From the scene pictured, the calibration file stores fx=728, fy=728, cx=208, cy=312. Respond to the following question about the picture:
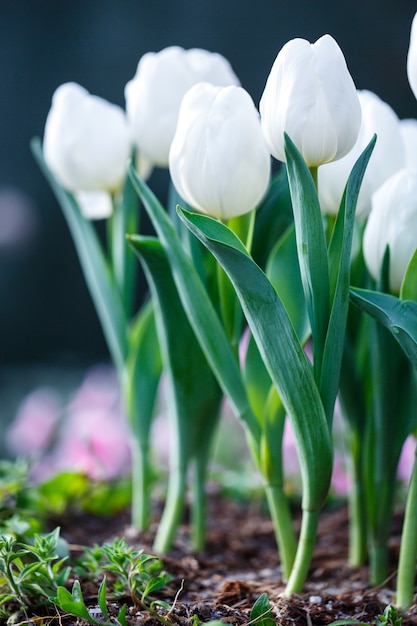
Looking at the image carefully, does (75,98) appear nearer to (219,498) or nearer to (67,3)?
(219,498)

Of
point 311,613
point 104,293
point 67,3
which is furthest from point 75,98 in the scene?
point 67,3

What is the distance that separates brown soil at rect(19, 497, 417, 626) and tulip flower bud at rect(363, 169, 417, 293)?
0.25m

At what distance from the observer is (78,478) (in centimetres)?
88

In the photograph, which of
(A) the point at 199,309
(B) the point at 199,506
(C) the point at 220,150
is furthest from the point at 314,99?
(B) the point at 199,506

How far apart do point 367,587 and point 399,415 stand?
0.15m

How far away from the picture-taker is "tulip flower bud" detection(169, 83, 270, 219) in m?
0.51

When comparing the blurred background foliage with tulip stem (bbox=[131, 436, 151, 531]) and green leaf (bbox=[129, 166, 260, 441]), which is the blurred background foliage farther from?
green leaf (bbox=[129, 166, 260, 441])

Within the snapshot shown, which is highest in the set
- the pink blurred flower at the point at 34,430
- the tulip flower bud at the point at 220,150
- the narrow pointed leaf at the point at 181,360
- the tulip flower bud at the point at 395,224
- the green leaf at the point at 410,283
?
the tulip flower bud at the point at 220,150

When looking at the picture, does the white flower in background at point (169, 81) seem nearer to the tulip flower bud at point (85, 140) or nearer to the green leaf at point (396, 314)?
the tulip flower bud at point (85, 140)

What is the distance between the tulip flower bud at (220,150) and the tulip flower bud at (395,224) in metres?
0.09

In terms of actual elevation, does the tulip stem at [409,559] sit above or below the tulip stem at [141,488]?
above

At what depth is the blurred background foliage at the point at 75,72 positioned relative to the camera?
7.20 ft

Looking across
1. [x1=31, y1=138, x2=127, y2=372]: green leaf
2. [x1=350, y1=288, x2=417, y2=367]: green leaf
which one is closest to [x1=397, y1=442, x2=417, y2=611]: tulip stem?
[x1=350, y1=288, x2=417, y2=367]: green leaf

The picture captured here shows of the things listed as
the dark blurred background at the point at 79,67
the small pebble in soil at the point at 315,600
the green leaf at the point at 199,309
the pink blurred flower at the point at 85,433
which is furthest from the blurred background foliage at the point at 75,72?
the small pebble in soil at the point at 315,600
